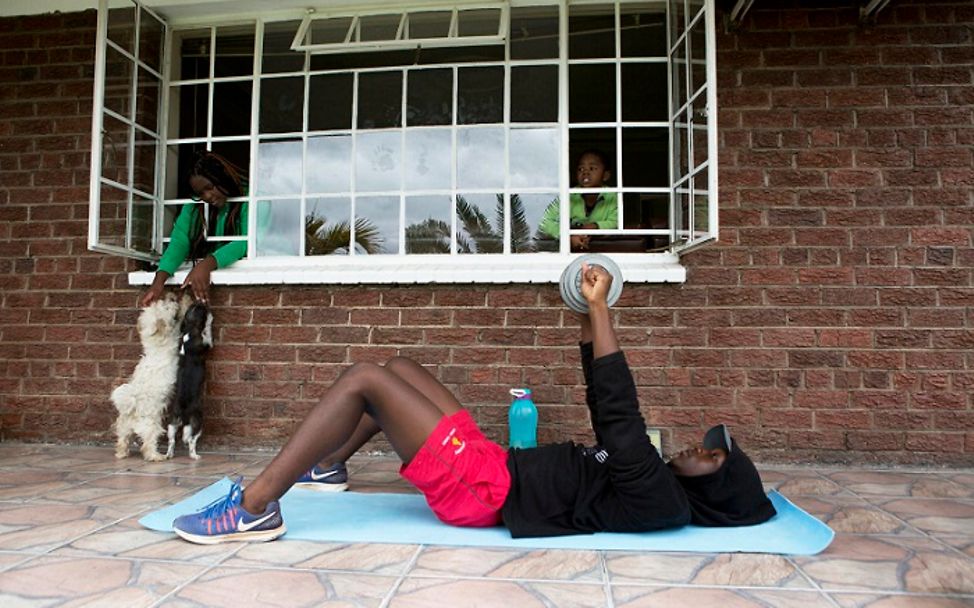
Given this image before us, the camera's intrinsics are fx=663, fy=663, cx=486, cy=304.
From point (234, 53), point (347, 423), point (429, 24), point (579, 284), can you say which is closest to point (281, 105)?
point (234, 53)

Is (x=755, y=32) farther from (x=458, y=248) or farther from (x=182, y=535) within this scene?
(x=182, y=535)

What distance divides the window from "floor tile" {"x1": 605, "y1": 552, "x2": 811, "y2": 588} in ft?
6.88

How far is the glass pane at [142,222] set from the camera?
4.34 m

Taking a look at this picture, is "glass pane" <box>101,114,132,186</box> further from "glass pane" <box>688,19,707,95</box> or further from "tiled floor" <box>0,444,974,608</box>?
"glass pane" <box>688,19,707,95</box>

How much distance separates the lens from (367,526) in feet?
8.64

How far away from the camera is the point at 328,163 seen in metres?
4.62

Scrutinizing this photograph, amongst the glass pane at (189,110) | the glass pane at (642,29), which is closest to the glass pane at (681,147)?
the glass pane at (642,29)

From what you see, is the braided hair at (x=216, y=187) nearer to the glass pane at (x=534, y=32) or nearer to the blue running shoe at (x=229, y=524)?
the glass pane at (x=534, y=32)

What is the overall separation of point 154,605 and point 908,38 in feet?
15.6

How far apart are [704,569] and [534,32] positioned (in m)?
3.52

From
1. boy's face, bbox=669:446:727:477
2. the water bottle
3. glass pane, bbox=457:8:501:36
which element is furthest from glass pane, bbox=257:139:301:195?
boy's face, bbox=669:446:727:477

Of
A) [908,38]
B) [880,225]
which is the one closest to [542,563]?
[880,225]

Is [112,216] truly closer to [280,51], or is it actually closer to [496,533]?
[280,51]

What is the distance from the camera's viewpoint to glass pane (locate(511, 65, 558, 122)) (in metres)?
4.41
